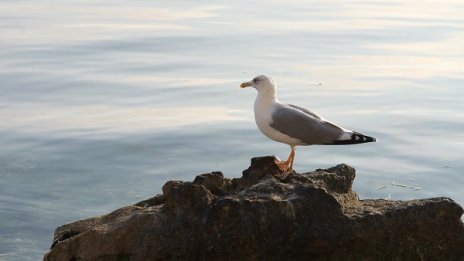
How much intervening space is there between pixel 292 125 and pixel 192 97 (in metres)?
6.78

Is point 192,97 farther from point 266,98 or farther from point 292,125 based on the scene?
point 292,125

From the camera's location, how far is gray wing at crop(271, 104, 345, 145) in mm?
9273

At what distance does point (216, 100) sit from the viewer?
15688mm

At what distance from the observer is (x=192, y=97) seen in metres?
15.9

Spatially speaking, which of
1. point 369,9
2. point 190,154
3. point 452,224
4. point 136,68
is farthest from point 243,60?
point 452,224

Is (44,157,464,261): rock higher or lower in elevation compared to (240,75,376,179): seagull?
lower

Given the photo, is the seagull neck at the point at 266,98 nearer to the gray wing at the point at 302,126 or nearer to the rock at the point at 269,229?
the gray wing at the point at 302,126

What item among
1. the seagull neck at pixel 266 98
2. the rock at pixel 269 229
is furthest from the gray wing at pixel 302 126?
the rock at pixel 269 229

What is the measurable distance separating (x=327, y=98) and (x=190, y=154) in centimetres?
332

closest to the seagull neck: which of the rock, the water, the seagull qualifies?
the seagull

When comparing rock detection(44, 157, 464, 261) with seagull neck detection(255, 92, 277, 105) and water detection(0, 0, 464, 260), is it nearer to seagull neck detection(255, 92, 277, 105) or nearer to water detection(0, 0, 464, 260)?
seagull neck detection(255, 92, 277, 105)

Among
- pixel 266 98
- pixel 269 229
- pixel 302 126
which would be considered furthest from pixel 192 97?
pixel 269 229

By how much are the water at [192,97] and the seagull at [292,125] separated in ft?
8.11

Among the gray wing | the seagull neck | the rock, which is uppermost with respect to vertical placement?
the seagull neck
